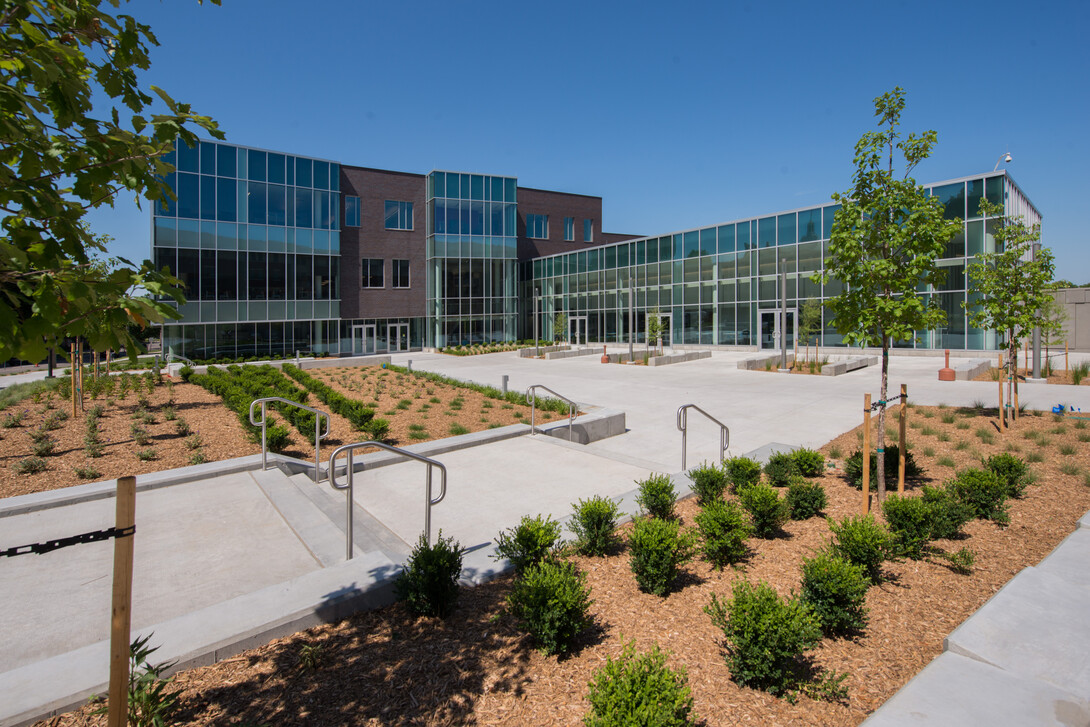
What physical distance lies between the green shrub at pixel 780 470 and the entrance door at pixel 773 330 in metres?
29.1

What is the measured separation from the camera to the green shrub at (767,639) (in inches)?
136

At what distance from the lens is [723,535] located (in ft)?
17.2

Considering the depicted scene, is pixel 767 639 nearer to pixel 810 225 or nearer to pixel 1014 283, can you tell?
pixel 1014 283

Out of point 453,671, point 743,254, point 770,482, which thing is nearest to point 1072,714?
point 453,671

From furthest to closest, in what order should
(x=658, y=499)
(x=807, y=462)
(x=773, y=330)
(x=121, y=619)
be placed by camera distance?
1. (x=773, y=330)
2. (x=807, y=462)
3. (x=658, y=499)
4. (x=121, y=619)

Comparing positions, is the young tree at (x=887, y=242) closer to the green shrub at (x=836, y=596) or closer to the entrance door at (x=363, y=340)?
the green shrub at (x=836, y=596)

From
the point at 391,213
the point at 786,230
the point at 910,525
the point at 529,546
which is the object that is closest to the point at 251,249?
the point at 391,213

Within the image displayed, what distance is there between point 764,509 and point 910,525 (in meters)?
1.35

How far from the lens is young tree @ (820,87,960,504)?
6.59 metres

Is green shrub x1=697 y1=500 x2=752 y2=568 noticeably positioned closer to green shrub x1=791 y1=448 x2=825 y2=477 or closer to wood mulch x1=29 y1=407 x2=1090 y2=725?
wood mulch x1=29 y1=407 x2=1090 y2=725

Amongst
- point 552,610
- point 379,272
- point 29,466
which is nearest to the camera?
point 552,610

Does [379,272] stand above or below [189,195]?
below

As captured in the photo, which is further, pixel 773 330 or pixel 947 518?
pixel 773 330

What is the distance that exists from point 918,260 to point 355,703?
7107 millimetres
